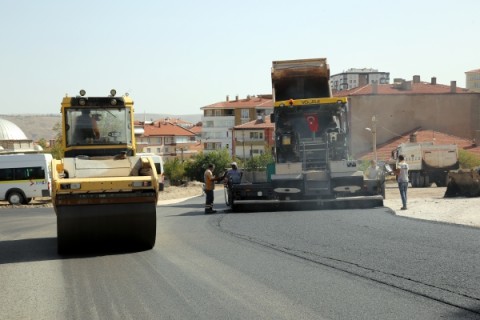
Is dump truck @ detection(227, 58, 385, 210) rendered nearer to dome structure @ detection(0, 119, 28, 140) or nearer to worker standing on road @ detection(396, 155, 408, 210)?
worker standing on road @ detection(396, 155, 408, 210)

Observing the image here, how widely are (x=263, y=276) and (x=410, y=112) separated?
67844mm

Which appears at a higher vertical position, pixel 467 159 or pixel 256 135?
pixel 256 135

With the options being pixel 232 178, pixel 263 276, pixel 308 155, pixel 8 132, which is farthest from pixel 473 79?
pixel 263 276

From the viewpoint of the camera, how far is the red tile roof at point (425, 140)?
68.4 meters

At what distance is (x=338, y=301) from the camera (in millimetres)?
8594

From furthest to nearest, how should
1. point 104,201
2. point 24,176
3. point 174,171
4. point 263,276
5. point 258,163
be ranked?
point 174,171 < point 258,163 < point 24,176 < point 104,201 < point 263,276

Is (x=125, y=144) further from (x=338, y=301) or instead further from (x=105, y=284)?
(x=338, y=301)

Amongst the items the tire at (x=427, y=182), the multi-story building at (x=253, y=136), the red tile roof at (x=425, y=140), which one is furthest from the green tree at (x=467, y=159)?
the multi-story building at (x=253, y=136)

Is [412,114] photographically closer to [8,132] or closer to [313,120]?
[313,120]

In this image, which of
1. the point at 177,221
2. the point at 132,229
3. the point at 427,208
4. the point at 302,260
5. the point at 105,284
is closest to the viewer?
the point at 105,284

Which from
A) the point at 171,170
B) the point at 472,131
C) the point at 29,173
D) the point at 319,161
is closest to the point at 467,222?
the point at 319,161

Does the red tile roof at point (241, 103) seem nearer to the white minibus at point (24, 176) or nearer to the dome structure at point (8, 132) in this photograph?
the dome structure at point (8, 132)

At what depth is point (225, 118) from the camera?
431ft

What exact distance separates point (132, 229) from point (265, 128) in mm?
93089
